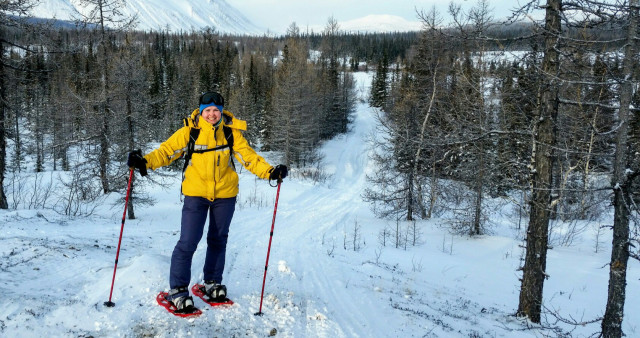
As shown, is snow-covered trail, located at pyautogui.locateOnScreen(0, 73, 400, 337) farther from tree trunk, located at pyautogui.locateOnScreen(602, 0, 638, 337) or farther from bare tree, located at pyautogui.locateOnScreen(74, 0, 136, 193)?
bare tree, located at pyautogui.locateOnScreen(74, 0, 136, 193)

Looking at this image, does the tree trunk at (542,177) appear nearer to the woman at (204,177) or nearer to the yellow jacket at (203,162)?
the woman at (204,177)

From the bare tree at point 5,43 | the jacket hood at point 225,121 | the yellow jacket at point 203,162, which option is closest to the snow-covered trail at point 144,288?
the yellow jacket at point 203,162

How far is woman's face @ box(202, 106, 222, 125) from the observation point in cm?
429

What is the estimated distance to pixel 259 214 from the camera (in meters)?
14.5

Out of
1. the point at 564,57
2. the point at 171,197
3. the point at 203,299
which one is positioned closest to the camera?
the point at 203,299

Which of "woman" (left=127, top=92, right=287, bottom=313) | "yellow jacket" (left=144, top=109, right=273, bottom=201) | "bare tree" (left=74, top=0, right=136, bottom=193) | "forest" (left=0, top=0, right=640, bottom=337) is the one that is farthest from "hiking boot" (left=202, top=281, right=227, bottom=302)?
"bare tree" (left=74, top=0, right=136, bottom=193)

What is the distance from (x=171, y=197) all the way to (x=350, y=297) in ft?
58.4

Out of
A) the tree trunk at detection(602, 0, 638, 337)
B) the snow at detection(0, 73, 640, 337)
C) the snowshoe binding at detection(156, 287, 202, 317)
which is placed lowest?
the snow at detection(0, 73, 640, 337)

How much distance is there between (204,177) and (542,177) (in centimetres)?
488

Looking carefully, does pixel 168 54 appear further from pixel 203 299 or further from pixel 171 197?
pixel 203 299

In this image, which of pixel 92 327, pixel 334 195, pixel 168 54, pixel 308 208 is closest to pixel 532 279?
pixel 92 327

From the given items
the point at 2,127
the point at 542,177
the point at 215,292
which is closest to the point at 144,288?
the point at 215,292

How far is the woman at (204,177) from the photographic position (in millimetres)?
4152

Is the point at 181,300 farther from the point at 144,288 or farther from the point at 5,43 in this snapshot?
the point at 5,43
